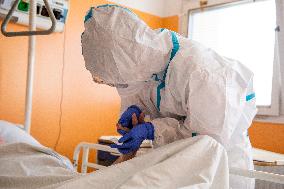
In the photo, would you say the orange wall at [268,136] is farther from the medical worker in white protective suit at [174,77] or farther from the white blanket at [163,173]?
the white blanket at [163,173]

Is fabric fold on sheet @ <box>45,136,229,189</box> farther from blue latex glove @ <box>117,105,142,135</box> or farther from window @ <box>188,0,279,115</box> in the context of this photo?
window @ <box>188,0,279,115</box>

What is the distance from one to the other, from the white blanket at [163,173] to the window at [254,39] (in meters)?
1.55

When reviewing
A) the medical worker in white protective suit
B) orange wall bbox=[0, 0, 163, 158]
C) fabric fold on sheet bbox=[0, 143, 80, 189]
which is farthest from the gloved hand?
orange wall bbox=[0, 0, 163, 158]

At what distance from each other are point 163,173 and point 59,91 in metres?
1.80

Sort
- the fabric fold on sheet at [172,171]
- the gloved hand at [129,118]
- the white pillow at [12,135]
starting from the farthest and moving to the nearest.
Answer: the white pillow at [12,135] → the gloved hand at [129,118] → the fabric fold on sheet at [172,171]

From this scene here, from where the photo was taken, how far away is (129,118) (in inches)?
52.2

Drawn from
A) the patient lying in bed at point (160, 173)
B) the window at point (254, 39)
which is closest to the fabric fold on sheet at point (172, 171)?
the patient lying in bed at point (160, 173)

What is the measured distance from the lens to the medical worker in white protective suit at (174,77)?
109 cm

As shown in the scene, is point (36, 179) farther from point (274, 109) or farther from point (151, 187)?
point (274, 109)

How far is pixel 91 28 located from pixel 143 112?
390 mm

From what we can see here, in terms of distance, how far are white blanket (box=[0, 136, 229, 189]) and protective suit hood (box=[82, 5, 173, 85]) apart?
283 millimetres

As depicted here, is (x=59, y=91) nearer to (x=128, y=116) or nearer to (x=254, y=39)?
(x=128, y=116)

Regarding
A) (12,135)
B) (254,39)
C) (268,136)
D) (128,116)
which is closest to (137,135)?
(128,116)

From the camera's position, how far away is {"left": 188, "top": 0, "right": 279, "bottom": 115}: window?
8.49 ft
